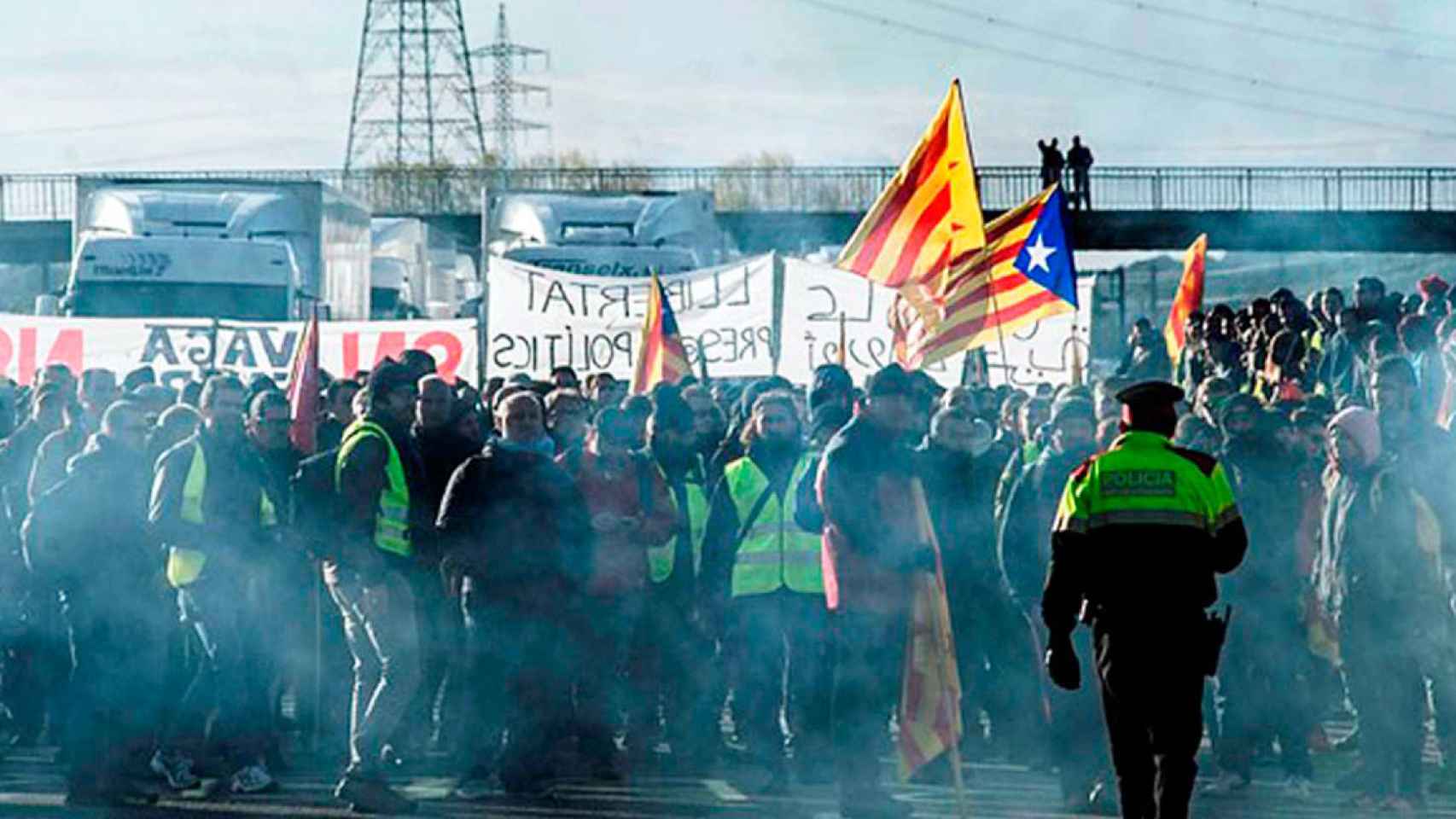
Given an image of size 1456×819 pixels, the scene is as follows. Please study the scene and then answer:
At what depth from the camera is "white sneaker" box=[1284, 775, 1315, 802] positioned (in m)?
12.1


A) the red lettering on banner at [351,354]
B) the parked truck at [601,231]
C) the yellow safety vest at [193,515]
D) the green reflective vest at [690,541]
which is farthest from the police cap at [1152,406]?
the parked truck at [601,231]

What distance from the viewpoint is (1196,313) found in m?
17.7

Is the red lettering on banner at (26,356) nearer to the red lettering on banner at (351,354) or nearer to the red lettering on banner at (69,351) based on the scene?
the red lettering on banner at (69,351)

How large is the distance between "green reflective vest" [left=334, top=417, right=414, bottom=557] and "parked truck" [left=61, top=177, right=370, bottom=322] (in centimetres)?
1284

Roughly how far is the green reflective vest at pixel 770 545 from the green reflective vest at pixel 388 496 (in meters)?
→ 1.44

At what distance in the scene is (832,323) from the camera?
20516mm

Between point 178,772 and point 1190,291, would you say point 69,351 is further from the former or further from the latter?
point 178,772

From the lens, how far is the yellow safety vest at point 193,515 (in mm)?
12156

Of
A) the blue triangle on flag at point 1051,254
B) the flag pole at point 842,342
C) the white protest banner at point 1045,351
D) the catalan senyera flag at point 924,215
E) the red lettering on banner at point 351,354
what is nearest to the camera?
the catalan senyera flag at point 924,215

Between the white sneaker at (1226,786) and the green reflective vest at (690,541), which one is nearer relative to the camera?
the white sneaker at (1226,786)

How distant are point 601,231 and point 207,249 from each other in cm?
420

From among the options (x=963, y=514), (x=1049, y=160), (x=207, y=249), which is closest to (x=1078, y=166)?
(x=1049, y=160)

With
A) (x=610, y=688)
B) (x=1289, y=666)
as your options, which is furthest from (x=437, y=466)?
(x=1289, y=666)

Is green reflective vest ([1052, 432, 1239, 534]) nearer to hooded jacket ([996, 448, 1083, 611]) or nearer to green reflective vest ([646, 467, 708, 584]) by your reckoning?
hooded jacket ([996, 448, 1083, 611])
